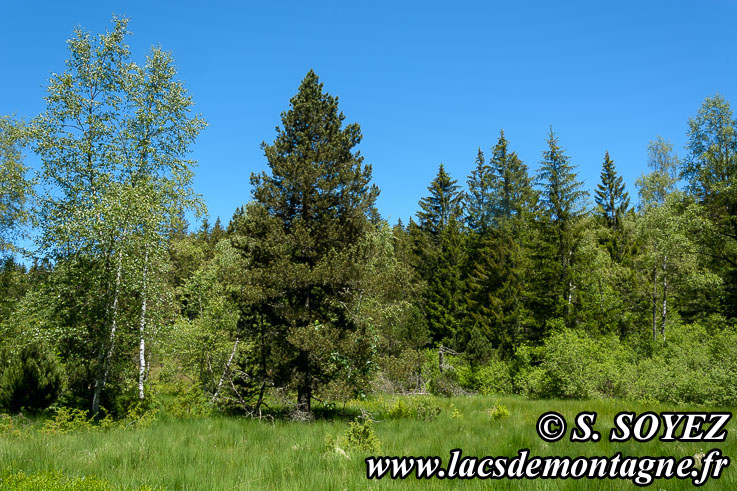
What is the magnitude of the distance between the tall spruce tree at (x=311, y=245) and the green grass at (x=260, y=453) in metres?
2.29

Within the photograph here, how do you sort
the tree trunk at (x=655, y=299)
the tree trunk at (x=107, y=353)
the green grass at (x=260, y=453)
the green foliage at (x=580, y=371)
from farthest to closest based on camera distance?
1. the tree trunk at (x=655, y=299)
2. the green foliage at (x=580, y=371)
3. the tree trunk at (x=107, y=353)
4. the green grass at (x=260, y=453)

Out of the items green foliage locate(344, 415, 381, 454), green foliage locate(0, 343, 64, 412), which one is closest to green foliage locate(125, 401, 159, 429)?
green foliage locate(0, 343, 64, 412)

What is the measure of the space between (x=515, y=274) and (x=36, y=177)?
32.0m

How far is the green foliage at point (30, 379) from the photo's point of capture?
13297 millimetres

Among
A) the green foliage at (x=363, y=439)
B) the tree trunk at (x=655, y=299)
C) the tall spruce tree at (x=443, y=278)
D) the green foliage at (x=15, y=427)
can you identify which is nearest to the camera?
the green foliage at (x=363, y=439)

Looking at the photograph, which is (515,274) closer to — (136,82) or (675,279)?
(675,279)

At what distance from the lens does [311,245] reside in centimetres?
1316

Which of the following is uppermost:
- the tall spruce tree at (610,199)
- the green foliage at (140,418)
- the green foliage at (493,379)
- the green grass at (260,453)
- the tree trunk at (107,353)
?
the tall spruce tree at (610,199)

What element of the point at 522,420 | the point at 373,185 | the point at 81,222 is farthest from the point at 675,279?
the point at 81,222

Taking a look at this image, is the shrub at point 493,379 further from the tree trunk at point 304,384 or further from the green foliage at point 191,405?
the green foliage at point 191,405

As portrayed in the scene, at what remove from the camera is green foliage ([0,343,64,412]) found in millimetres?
13297

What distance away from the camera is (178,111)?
1503 centimetres

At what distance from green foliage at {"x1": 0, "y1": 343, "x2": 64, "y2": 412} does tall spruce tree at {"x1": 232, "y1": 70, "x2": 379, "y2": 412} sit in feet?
23.3

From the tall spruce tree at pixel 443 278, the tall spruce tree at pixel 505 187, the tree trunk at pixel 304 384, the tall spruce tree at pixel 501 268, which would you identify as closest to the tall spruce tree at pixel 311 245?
the tree trunk at pixel 304 384
